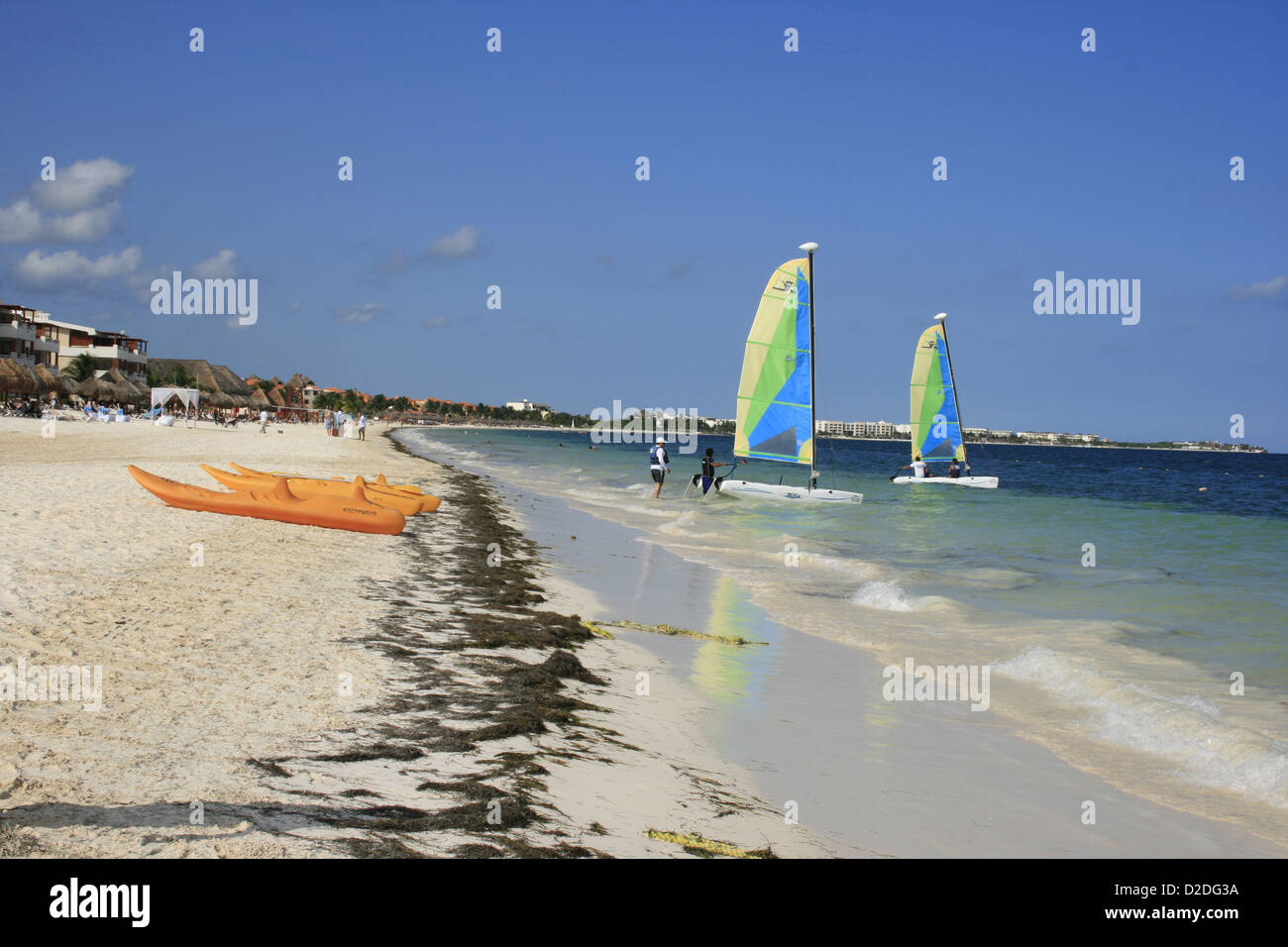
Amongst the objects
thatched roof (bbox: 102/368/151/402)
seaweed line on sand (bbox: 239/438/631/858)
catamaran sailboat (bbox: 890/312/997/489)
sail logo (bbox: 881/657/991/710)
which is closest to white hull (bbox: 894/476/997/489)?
catamaran sailboat (bbox: 890/312/997/489)

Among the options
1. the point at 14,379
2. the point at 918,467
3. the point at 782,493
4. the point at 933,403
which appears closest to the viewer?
the point at 782,493

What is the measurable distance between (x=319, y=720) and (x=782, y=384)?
87.7 feet

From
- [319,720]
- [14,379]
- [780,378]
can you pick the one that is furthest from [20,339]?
[319,720]

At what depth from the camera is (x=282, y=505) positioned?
577 inches

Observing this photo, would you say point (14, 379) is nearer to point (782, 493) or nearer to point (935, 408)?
point (782, 493)

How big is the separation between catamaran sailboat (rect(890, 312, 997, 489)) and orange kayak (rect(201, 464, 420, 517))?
32.0 meters

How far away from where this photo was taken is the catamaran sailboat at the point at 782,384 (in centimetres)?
2994

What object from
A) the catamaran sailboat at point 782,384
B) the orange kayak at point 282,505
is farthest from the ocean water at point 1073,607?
the orange kayak at point 282,505

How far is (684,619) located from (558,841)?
24.9 ft
